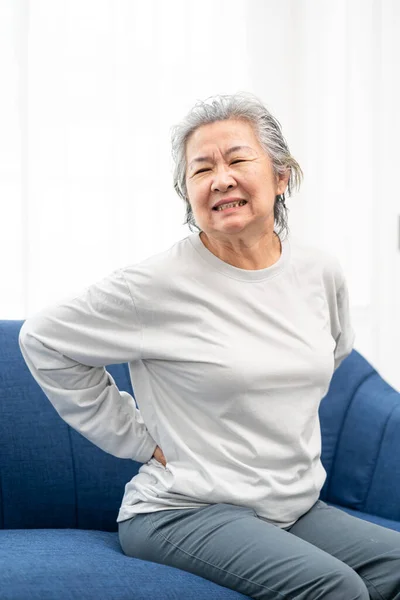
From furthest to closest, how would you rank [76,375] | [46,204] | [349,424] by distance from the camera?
[46,204] < [349,424] < [76,375]

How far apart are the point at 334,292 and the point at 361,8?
79.0 inches

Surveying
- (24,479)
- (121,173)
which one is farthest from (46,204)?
(24,479)

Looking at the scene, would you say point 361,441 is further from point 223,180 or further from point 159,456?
point 223,180

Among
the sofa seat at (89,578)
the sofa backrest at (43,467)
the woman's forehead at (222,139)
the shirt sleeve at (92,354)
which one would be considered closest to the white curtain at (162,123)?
the sofa backrest at (43,467)

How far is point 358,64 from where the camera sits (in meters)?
3.54

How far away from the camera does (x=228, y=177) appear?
1663mm

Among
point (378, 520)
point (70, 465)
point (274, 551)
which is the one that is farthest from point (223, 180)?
point (378, 520)

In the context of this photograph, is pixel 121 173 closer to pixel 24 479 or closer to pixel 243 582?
pixel 24 479

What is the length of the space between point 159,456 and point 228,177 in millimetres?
580

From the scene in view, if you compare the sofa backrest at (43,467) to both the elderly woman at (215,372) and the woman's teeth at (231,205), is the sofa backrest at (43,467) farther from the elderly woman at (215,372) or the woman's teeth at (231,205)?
the woman's teeth at (231,205)

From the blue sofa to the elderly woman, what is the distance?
0.15 metres

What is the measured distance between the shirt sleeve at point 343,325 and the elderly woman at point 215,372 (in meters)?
0.17

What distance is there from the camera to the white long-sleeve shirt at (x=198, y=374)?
1.63 meters

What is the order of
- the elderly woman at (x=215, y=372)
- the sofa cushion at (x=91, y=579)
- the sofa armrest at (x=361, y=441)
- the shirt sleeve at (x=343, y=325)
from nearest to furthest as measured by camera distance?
1. the sofa cushion at (x=91, y=579)
2. the elderly woman at (x=215, y=372)
3. the shirt sleeve at (x=343, y=325)
4. the sofa armrest at (x=361, y=441)
